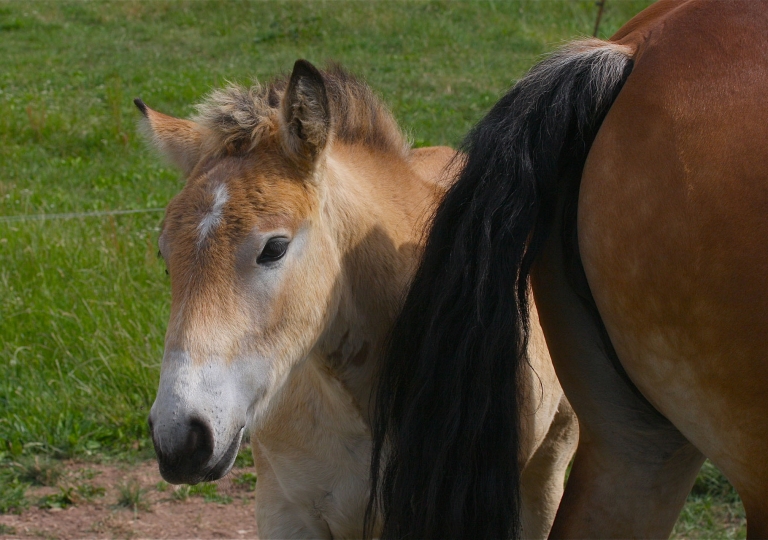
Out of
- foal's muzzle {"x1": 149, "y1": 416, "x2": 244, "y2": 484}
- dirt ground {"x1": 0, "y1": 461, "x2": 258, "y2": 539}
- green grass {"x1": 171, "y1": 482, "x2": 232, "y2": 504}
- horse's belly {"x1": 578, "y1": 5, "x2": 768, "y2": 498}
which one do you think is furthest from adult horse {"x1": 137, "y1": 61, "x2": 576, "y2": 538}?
green grass {"x1": 171, "y1": 482, "x2": 232, "y2": 504}

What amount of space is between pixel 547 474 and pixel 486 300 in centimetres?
141

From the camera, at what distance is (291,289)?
2223mm

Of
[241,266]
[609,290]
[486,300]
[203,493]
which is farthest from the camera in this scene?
[203,493]

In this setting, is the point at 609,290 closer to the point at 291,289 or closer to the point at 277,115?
the point at 291,289

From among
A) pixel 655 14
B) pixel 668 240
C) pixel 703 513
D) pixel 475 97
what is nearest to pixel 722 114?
Answer: pixel 668 240

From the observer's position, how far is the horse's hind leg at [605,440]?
76.0 inches

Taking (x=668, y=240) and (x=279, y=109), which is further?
(x=279, y=109)

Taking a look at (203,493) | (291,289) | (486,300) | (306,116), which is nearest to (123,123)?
(203,493)

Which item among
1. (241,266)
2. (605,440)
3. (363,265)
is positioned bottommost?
(605,440)

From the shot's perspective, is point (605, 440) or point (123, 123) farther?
point (123, 123)

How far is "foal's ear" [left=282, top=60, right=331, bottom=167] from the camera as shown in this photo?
87.4 inches

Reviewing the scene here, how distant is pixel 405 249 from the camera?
259 centimetres

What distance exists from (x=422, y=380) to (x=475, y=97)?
8.53m

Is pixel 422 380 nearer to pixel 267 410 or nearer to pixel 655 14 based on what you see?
pixel 267 410
